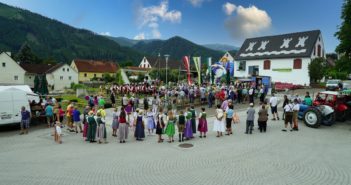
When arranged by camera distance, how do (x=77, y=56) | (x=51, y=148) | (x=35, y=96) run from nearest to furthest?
(x=51, y=148) → (x=35, y=96) → (x=77, y=56)

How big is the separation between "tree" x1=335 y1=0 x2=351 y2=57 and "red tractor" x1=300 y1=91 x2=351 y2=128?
4.12m

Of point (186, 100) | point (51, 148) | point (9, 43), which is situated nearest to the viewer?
point (51, 148)

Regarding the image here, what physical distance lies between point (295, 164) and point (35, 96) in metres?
17.8

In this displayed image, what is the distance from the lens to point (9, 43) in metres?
132

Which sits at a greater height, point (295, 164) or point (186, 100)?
point (186, 100)

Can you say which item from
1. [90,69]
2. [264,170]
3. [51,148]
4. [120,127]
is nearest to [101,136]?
[120,127]

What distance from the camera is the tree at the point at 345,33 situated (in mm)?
16875

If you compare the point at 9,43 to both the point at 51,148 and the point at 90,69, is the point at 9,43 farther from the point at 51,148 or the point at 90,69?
the point at 51,148

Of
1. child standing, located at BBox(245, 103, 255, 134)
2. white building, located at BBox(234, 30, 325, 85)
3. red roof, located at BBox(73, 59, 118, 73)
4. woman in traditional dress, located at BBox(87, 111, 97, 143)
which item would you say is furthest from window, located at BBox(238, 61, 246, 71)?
woman in traditional dress, located at BBox(87, 111, 97, 143)

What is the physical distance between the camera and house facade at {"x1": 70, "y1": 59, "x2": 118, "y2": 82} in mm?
73062

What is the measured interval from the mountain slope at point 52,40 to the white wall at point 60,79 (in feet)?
253

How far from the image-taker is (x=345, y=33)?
1689 cm

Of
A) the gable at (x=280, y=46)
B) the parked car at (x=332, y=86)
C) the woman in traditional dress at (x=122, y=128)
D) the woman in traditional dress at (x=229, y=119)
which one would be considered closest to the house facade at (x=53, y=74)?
the gable at (x=280, y=46)

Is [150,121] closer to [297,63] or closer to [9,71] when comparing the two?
[297,63]
